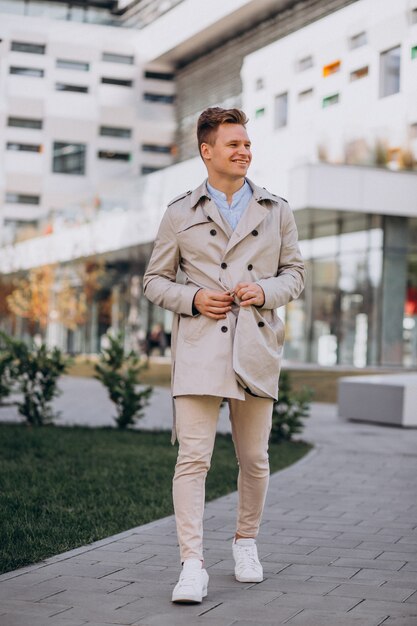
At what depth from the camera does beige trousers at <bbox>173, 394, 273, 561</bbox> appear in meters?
4.71

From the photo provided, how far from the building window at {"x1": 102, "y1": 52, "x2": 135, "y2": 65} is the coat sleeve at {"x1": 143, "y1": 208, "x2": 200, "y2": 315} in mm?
60608

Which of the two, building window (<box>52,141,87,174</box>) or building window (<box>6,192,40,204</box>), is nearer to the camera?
building window (<box>52,141,87,174</box>)

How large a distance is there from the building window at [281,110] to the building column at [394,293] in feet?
30.0

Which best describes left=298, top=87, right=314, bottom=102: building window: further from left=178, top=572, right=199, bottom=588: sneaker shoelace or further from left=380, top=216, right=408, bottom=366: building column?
left=178, top=572, right=199, bottom=588: sneaker shoelace

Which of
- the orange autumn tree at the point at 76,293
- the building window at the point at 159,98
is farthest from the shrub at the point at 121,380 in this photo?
the building window at the point at 159,98

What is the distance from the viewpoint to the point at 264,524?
6730 mm

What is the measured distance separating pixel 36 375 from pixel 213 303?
28.7ft

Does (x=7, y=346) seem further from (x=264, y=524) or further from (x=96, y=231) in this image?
(x=96, y=231)

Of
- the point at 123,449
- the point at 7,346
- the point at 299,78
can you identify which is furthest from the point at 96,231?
the point at 123,449

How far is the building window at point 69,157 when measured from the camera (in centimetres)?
6569

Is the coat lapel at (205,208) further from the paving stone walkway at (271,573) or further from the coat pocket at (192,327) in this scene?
the paving stone walkway at (271,573)

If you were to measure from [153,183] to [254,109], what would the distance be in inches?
222

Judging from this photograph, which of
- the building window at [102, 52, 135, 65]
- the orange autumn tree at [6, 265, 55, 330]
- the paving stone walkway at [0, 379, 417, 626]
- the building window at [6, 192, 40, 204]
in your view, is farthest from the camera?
the building window at [6, 192, 40, 204]

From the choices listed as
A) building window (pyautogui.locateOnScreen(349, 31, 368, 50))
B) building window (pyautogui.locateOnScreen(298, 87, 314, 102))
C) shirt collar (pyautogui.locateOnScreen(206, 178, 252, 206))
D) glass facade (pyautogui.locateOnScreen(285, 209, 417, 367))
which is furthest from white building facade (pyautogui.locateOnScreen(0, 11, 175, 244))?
shirt collar (pyautogui.locateOnScreen(206, 178, 252, 206))
